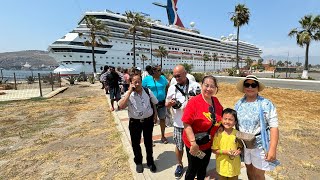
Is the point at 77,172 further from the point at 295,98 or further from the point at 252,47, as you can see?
the point at 252,47

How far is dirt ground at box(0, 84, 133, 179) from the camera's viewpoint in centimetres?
392

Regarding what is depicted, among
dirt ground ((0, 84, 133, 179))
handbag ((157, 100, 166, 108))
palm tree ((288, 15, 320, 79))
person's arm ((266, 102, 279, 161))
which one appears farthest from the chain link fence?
palm tree ((288, 15, 320, 79))

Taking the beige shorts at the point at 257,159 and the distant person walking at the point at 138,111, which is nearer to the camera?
the beige shorts at the point at 257,159

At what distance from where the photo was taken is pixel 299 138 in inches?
221

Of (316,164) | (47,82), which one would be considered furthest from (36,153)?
(47,82)

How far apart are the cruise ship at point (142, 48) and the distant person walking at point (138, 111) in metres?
44.6

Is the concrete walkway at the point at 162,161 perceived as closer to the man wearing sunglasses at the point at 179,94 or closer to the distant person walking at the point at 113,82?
the man wearing sunglasses at the point at 179,94

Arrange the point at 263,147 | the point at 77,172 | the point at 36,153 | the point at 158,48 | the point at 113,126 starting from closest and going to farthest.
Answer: the point at 263,147 < the point at 77,172 < the point at 36,153 < the point at 113,126 < the point at 158,48

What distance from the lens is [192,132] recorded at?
2.31 meters

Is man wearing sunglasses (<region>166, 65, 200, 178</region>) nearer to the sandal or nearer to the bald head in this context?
the bald head

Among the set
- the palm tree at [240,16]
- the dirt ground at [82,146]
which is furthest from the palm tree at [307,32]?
the dirt ground at [82,146]

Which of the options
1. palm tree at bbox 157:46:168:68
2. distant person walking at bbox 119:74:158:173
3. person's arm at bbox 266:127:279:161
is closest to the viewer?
person's arm at bbox 266:127:279:161

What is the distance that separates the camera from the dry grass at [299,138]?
386 cm

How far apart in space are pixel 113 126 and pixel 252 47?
4133 inches
